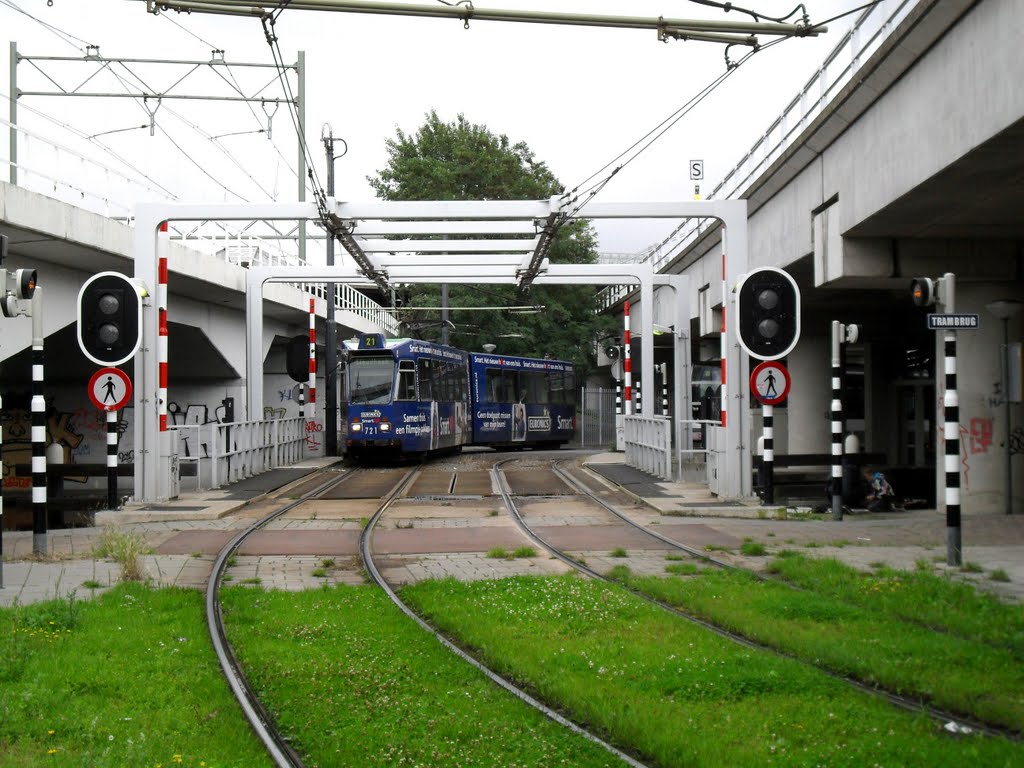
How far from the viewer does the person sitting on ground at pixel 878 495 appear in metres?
18.7

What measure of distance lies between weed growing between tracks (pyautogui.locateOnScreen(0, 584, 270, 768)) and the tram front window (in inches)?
824

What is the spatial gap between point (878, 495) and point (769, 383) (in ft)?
13.0

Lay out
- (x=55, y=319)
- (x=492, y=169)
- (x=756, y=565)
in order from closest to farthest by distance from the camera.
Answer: (x=756, y=565) → (x=55, y=319) → (x=492, y=169)

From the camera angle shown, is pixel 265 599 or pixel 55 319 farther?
pixel 55 319

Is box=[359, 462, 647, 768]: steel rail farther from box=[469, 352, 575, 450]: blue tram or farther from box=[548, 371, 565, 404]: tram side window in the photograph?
box=[548, 371, 565, 404]: tram side window

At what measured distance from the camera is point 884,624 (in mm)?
7809

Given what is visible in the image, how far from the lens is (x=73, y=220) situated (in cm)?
1766

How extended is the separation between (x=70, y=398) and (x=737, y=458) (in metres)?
19.7

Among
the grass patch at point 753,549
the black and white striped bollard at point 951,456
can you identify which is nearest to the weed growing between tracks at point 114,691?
the grass patch at point 753,549

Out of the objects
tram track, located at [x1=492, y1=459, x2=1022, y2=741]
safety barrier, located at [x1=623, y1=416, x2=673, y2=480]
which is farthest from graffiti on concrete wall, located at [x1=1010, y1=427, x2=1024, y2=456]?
safety barrier, located at [x1=623, y1=416, x2=673, y2=480]

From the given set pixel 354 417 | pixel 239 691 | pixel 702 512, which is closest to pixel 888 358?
pixel 354 417

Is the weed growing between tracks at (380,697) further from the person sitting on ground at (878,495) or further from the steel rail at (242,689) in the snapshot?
the person sitting on ground at (878,495)

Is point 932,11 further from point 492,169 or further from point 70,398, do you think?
point 492,169

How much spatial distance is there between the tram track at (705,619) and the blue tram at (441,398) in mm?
10083
